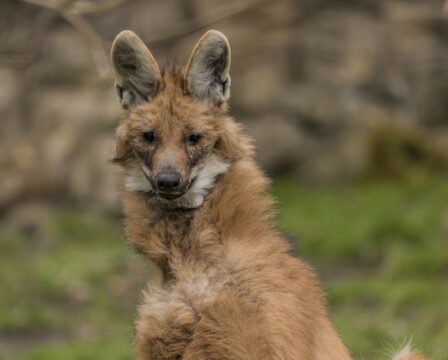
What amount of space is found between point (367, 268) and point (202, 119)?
15.7 ft

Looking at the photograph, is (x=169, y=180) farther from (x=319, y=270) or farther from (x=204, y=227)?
(x=319, y=270)

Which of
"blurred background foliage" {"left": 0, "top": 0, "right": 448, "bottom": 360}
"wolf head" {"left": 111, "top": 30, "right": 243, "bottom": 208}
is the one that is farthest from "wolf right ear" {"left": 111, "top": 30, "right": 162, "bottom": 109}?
"blurred background foliage" {"left": 0, "top": 0, "right": 448, "bottom": 360}

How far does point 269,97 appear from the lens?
10.9 meters

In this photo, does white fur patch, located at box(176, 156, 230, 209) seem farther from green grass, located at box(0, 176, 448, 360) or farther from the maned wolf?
green grass, located at box(0, 176, 448, 360)

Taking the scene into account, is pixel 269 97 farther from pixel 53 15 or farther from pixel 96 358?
pixel 96 358

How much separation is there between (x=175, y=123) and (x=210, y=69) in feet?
0.95

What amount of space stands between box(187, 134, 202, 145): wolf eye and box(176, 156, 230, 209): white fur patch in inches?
3.6

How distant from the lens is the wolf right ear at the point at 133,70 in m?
4.18

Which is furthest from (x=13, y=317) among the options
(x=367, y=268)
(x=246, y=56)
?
(x=246, y=56)

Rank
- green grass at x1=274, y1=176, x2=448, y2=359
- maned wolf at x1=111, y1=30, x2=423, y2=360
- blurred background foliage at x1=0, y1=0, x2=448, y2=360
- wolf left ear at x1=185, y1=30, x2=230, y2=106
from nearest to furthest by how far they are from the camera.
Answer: maned wolf at x1=111, y1=30, x2=423, y2=360 < wolf left ear at x1=185, y1=30, x2=230, y2=106 < green grass at x1=274, y1=176, x2=448, y2=359 < blurred background foliage at x1=0, y1=0, x2=448, y2=360

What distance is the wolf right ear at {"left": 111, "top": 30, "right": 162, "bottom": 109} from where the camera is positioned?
13.7 ft

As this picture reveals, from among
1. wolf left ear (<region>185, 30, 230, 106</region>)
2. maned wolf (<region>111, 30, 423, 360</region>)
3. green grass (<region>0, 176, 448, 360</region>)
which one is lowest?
green grass (<region>0, 176, 448, 360</region>)

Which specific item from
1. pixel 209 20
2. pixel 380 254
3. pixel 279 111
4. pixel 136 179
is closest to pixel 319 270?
pixel 380 254

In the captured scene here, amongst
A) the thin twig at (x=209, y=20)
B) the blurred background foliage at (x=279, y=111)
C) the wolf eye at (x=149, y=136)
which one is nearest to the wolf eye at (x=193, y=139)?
the wolf eye at (x=149, y=136)
